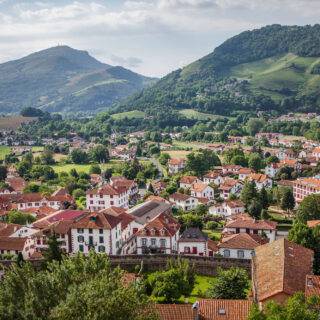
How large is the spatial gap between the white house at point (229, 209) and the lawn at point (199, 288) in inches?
1193

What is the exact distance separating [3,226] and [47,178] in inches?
1984

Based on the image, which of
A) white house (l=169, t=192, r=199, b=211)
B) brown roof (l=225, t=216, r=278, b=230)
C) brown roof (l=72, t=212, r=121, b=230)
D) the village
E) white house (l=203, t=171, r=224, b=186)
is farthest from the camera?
white house (l=203, t=171, r=224, b=186)

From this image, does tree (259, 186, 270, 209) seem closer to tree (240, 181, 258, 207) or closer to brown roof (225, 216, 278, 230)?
tree (240, 181, 258, 207)

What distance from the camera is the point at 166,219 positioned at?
58875 millimetres

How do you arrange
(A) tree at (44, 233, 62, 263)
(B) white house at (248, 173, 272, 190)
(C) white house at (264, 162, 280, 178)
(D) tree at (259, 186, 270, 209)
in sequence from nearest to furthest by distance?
(A) tree at (44, 233, 62, 263) < (D) tree at (259, 186, 270, 209) < (B) white house at (248, 173, 272, 190) < (C) white house at (264, 162, 280, 178)

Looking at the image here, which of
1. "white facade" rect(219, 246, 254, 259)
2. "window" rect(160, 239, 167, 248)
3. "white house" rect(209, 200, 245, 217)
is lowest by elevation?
"white house" rect(209, 200, 245, 217)

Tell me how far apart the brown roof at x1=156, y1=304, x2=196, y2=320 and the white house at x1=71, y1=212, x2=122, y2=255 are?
77.8 feet

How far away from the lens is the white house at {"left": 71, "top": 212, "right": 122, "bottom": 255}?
53469mm

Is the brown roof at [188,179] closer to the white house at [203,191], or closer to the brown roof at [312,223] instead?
the white house at [203,191]

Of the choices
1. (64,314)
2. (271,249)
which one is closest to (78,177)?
(271,249)

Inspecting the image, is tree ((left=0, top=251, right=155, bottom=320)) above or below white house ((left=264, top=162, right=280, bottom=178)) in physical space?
above

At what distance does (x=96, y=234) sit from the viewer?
53.8m

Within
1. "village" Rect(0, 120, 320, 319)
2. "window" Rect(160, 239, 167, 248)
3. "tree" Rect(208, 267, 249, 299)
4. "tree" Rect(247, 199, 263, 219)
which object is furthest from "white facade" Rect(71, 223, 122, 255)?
"tree" Rect(247, 199, 263, 219)

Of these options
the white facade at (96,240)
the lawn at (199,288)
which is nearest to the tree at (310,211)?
the lawn at (199,288)
